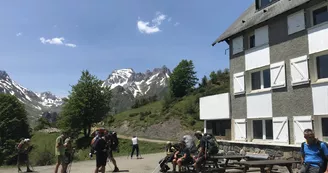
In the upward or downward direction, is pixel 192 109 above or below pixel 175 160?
above

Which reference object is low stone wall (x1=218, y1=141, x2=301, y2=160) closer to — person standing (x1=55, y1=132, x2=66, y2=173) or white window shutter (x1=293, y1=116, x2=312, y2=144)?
white window shutter (x1=293, y1=116, x2=312, y2=144)

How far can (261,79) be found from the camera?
55.8 ft

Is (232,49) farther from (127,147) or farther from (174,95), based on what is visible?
(174,95)

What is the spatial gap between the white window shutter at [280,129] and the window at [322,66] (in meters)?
2.53

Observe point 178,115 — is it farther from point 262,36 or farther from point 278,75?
point 278,75

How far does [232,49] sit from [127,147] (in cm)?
2570

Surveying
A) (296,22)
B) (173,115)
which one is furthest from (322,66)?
(173,115)

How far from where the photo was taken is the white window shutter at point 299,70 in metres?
14.1

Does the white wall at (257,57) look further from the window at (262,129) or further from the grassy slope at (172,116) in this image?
the grassy slope at (172,116)

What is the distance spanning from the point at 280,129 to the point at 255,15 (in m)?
6.68

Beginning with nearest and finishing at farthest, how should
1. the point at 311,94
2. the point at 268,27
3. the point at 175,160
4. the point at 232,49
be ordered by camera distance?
the point at 175,160 → the point at 311,94 → the point at 268,27 → the point at 232,49

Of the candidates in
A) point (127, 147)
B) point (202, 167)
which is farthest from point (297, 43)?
point (127, 147)

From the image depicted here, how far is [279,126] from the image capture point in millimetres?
15367

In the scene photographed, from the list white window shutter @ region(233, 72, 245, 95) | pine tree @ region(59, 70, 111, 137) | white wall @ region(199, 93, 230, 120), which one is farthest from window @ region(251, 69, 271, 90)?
pine tree @ region(59, 70, 111, 137)
